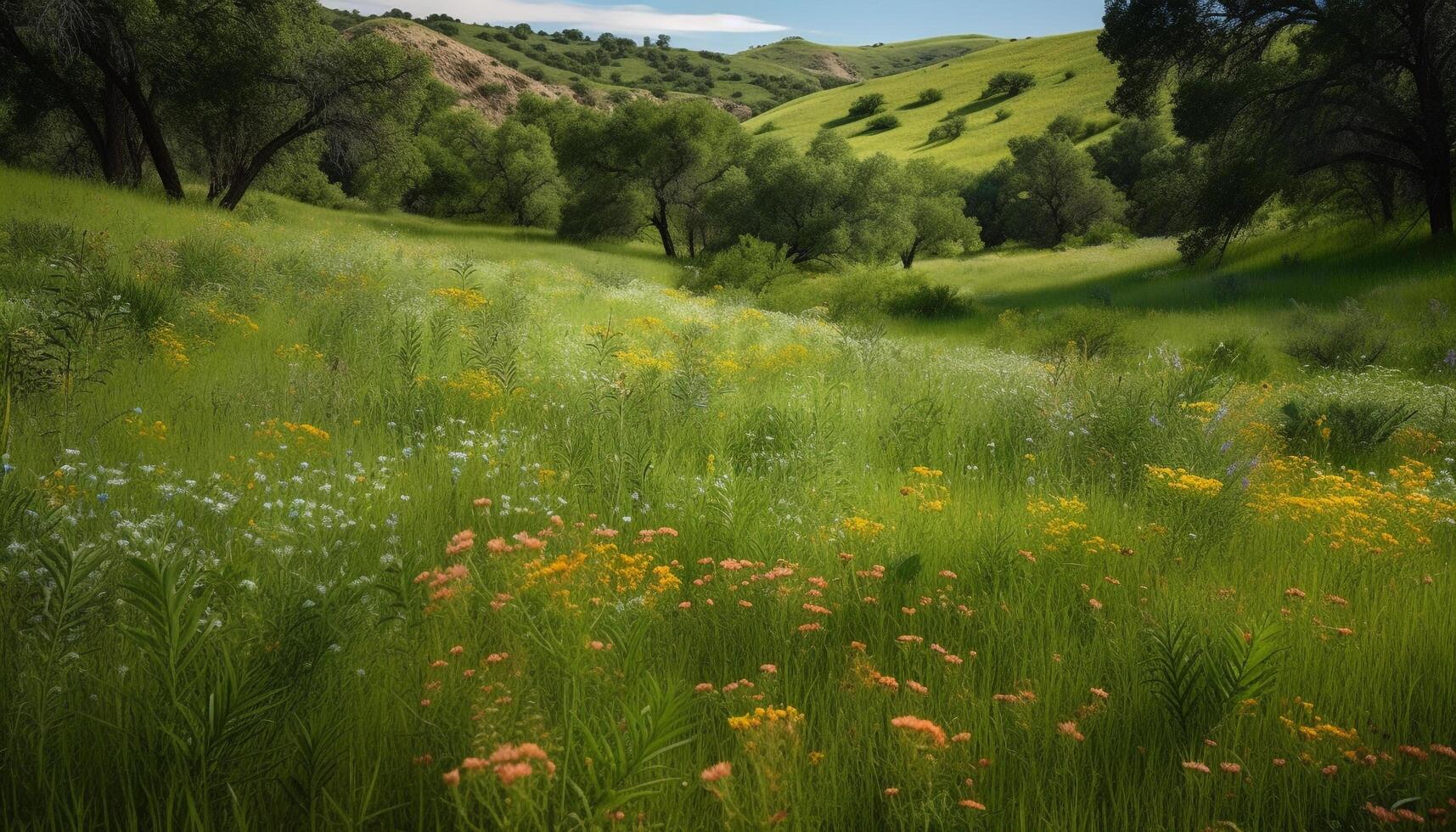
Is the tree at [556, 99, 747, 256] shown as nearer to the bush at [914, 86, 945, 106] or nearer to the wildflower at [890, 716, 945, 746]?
the wildflower at [890, 716, 945, 746]

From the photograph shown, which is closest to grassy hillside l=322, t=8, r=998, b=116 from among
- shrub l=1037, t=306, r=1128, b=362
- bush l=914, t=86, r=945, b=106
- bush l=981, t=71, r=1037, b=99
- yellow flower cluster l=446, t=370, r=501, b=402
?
bush l=914, t=86, r=945, b=106

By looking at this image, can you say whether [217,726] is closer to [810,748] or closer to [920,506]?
[810,748]

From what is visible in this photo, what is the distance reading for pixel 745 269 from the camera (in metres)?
28.7

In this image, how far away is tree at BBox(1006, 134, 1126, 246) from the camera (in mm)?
48750

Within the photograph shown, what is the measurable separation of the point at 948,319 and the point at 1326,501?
17.0 m

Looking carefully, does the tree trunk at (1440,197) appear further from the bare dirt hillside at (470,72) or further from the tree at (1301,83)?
the bare dirt hillside at (470,72)

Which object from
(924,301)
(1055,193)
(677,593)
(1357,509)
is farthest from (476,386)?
(1055,193)

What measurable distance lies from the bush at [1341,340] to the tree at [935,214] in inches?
1174

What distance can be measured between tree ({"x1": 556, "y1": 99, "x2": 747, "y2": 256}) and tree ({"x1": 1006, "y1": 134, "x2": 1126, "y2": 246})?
21.1 m

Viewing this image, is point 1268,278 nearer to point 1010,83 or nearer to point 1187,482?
point 1187,482

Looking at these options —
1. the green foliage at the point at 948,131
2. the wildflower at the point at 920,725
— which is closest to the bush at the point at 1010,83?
the green foliage at the point at 948,131

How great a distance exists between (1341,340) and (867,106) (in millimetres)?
93024

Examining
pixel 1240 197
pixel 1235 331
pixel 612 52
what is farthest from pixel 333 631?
pixel 612 52

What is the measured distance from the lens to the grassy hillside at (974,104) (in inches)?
2591
